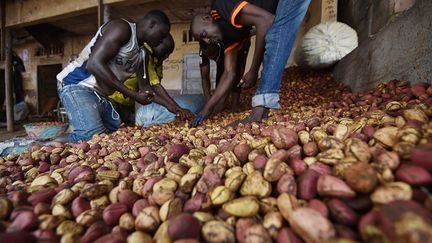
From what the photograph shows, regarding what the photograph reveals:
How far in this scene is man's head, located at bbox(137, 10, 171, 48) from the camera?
2.64 m

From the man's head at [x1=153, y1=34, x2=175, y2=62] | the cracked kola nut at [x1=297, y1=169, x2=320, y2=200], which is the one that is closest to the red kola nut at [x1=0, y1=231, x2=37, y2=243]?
the cracked kola nut at [x1=297, y1=169, x2=320, y2=200]

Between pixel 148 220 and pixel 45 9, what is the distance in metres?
5.04

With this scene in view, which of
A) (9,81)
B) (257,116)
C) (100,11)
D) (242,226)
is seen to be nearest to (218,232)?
(242,226)

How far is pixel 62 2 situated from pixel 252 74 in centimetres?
364

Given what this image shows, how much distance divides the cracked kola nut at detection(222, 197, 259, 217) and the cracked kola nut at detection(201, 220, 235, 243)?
4 cm

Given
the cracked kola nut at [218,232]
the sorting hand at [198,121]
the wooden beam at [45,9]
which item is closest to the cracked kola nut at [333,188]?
the cracked kola nut at [218,232]

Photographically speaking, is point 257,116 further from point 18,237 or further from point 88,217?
point 18,237

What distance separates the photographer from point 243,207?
0.70 metres

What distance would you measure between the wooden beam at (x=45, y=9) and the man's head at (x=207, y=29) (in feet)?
5.40

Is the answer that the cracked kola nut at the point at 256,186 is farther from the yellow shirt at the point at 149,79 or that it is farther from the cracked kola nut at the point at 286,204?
the yellow shirt at the point at 149,79

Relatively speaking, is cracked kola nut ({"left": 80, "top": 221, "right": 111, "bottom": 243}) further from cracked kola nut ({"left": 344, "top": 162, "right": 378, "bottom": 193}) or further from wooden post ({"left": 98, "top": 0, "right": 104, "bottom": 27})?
wooden post ({"left": 98, "top": 0, "right": 104, "bottom": 27})

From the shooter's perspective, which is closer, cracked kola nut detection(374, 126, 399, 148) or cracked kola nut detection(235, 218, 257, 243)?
cracked kola nut detection(235, 218, 257, 243)

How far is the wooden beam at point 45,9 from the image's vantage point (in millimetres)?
4113

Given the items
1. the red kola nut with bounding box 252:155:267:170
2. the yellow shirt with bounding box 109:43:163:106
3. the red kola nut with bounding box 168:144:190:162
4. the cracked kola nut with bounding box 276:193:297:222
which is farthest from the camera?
the yellow shirt with bounding box 109:43:163:106
